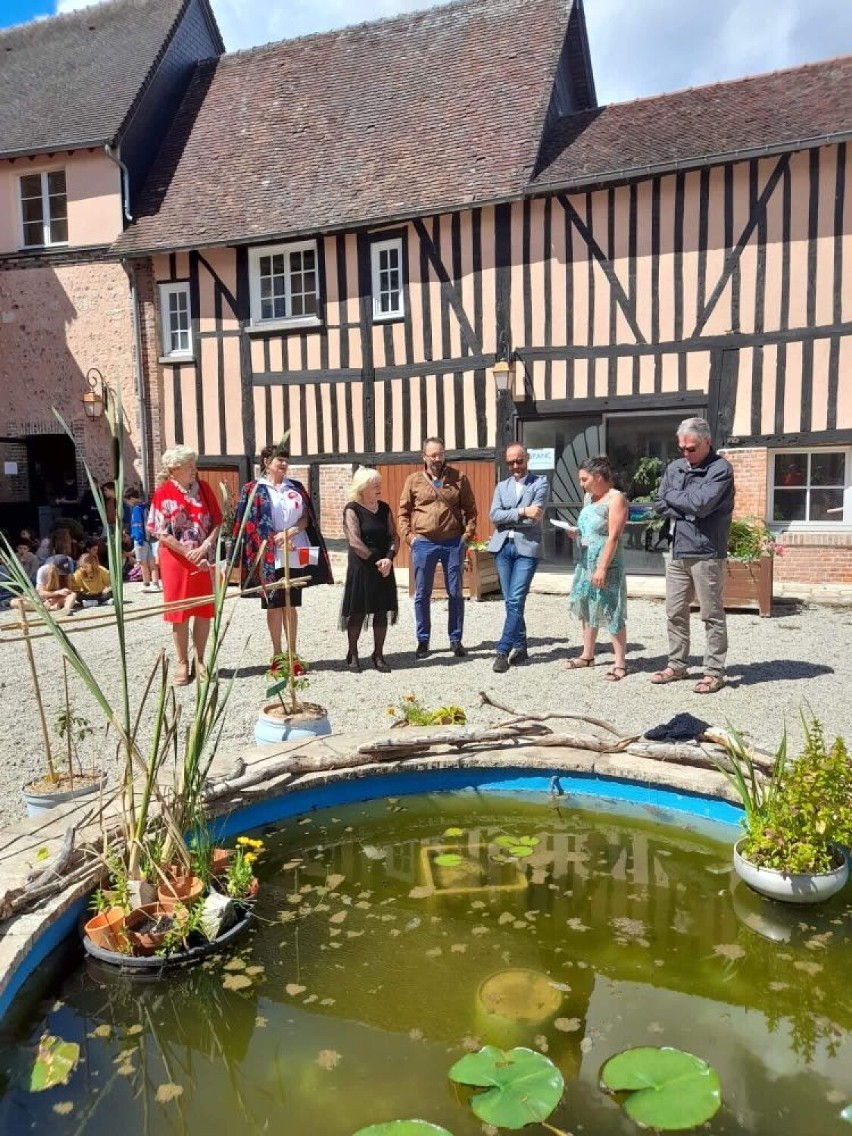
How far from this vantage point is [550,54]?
1126cm

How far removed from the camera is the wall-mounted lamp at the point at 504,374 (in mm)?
9906

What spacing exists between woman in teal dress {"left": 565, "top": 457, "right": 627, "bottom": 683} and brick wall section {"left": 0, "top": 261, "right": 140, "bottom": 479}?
8.66m

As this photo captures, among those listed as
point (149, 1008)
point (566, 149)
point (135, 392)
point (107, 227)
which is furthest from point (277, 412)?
point (149, 1008)

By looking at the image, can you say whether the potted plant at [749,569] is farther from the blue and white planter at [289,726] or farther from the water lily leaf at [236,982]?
the water lily leaf at [236,982]

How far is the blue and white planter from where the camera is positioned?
380cm

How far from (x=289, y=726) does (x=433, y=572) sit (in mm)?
2510

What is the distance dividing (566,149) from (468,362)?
2.78 metres

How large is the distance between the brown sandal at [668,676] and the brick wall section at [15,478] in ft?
37.6

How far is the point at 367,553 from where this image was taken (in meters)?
5.66

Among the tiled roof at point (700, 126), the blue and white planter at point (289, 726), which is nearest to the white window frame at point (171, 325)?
the tiled roof at point (700, 126)

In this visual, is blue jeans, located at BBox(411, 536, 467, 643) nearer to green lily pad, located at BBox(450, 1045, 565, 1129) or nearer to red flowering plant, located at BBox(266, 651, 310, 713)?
red flowering plant, located at BBox(266, 651, 310, 713)

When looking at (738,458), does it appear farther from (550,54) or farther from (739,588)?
(550,54)

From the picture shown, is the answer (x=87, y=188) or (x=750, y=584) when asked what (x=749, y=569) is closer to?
(x=750, y=584)

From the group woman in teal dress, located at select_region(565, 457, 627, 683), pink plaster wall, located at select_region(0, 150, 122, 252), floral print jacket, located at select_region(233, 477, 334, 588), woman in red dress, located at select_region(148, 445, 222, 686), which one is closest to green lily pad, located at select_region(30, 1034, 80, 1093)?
woman in red dress, located at select_region(148, 445, 222, 686)
